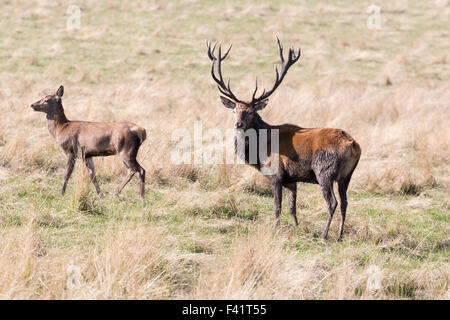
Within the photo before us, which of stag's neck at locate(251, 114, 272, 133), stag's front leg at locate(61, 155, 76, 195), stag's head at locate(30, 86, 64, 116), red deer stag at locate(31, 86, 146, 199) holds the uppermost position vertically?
stag's head at locate(30, 86, 64, 116)

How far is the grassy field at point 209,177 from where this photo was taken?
5.54 m

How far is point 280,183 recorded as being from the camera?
24.1ft

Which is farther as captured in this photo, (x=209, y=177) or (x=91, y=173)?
(x=209, y=177)

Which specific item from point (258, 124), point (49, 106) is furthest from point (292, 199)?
point (49, 106)

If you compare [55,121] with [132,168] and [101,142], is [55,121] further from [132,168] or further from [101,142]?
[132,168]

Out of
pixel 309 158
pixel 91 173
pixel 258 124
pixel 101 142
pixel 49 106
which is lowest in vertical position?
pixel 91 173

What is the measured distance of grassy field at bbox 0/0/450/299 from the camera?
5.54m

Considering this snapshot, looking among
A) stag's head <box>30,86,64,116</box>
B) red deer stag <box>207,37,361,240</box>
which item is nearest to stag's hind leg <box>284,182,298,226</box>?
red deer stag <box>207,37,361,240</box>

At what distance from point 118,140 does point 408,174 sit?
14.3ft

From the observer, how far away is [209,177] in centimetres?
946

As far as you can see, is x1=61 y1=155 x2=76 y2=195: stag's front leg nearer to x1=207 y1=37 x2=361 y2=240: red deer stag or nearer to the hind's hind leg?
the hind's hind leg

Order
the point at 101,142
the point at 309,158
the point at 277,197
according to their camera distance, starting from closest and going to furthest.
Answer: the point at 309,158, the point at 277,197, the point at 101,142
